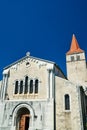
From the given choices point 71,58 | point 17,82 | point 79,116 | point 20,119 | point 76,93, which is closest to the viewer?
point 79,116

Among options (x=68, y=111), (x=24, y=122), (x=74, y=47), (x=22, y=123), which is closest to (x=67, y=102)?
(x=68, y=111)

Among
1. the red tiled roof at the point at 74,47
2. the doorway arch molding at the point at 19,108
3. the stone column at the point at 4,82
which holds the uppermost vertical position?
the red tiled roof at the point at 74,47

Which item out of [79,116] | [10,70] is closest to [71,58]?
[10,70]

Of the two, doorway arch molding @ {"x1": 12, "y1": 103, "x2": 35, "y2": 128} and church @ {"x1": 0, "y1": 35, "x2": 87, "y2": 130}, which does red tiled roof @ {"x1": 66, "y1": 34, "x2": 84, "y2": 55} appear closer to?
church @ {"x1": 0, "y1": 35, "x2": 87, "y2": 130}

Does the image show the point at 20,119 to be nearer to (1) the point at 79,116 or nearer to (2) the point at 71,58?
(1) the point at 79,116

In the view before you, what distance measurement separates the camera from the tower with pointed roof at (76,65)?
34.7 meters

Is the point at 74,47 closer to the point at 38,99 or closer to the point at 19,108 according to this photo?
the point at 38,99

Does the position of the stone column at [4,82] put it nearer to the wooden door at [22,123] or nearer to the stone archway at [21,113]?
the stone archway at [21,113]

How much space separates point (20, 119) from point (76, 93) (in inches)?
326

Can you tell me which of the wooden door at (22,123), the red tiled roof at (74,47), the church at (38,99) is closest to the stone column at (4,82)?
the church at (38,99)

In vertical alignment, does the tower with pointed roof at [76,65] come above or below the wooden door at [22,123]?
above

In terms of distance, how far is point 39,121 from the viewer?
2162 cm

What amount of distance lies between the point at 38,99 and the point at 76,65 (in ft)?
52.7

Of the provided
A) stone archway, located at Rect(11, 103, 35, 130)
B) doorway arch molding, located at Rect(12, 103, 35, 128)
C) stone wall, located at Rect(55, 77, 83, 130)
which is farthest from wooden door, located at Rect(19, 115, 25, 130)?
stone wall, located at Rect(55, 77, 83, 130)
